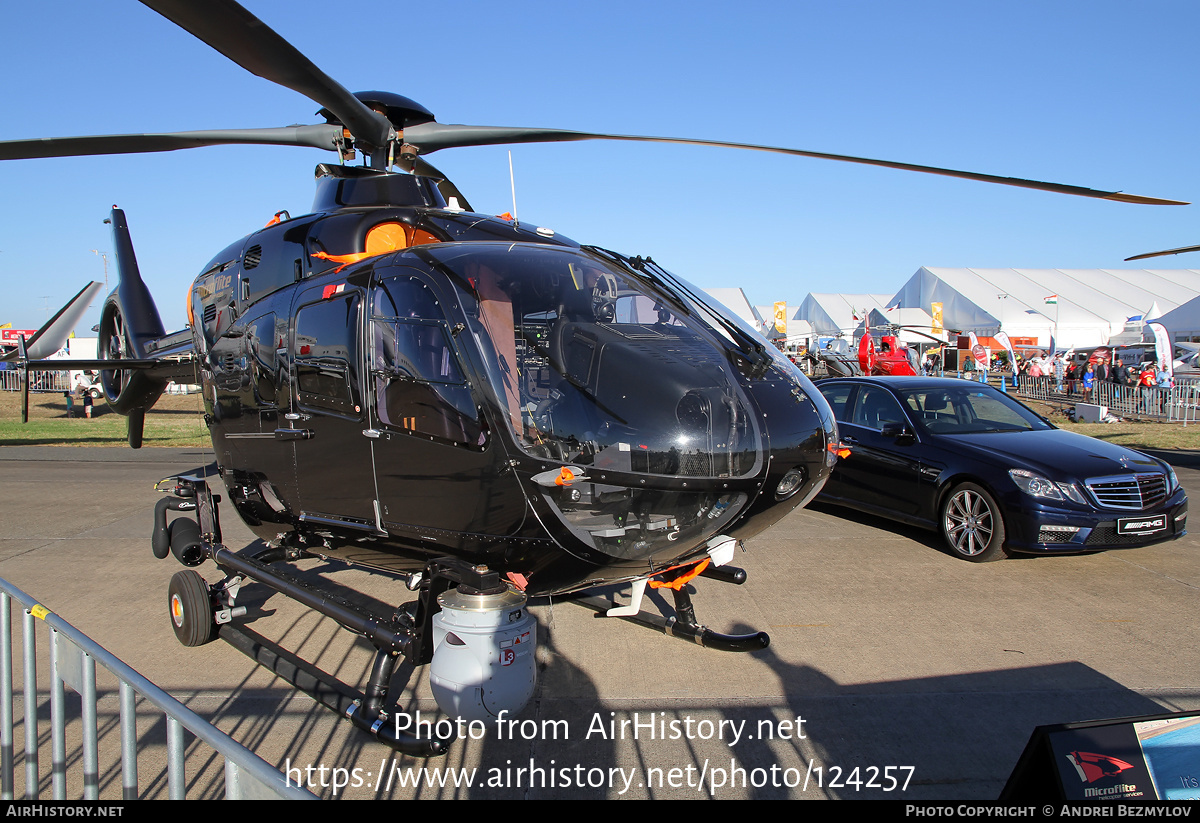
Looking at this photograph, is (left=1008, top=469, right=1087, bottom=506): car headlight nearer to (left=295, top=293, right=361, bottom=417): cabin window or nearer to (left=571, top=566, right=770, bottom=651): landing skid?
(left=571, top=566, right=770, bottom=651): landing skid

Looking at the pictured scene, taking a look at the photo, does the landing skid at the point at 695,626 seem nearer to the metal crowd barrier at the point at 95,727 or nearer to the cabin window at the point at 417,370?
the cabin window at the point at 417,370

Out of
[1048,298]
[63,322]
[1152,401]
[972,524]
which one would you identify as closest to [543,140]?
[972,524]

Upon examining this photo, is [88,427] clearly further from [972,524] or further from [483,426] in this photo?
[972,524]

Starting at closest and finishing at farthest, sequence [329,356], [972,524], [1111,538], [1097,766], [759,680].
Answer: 1. [1097,766]
2. [329,356]
3. [759,680]
4. [1111,538]
5. [972,524]

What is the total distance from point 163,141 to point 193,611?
3288mm

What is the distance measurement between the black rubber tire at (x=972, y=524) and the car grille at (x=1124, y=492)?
0.75 metres

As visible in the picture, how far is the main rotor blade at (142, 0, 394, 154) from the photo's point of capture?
3.13 meters

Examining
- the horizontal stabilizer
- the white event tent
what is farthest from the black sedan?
the white event tent

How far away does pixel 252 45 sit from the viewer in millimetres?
3473

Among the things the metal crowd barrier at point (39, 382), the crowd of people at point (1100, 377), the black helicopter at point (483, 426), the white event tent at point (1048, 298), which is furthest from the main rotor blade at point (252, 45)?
the white event tent at point (1048, 298)

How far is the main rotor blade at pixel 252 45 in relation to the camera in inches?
123

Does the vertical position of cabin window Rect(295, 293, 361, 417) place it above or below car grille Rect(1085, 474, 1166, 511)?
above
